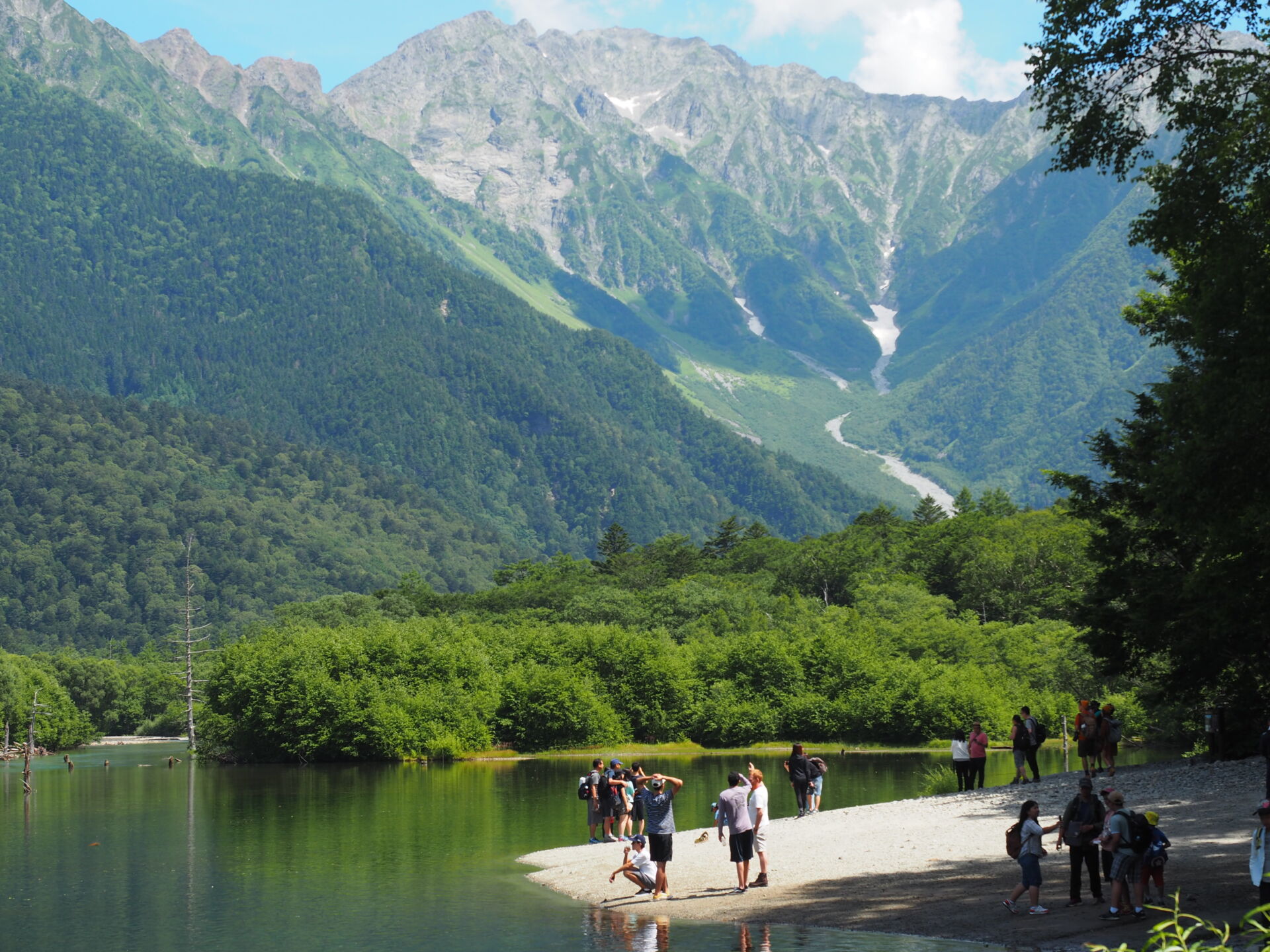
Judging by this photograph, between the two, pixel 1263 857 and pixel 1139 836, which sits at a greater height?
pixel 1263 857

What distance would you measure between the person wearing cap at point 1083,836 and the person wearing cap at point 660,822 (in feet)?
27.7

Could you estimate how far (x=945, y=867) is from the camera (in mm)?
32500

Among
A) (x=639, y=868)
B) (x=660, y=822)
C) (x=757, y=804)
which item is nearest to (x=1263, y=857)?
(x=757, y=804)

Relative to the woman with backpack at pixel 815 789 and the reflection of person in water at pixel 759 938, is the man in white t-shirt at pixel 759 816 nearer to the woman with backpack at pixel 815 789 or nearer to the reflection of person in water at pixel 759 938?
the reflection of person in water at pixel 759 938

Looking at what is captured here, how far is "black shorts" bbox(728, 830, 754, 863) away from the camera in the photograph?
31281 mm

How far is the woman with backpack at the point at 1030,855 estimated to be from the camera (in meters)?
26.1

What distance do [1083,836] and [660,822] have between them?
954 centimetres

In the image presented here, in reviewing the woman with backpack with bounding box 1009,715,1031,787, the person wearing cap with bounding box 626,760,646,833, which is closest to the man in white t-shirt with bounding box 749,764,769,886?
the person wearing cap with bounding box 626,760,646,833

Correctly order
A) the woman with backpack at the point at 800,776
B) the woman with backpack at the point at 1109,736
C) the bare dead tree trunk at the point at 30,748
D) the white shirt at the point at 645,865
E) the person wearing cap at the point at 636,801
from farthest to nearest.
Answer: the bare dead tree trunk at the point at 30,748
the woman with backpack at the point at 800,776
the woman with backpack at the point at 1109,736
the person wearing cap at the point at 636,801
the white shirt at the point at 645,865

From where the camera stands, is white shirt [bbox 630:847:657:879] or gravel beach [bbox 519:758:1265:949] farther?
white shirt [bbox 630:847:657:879]

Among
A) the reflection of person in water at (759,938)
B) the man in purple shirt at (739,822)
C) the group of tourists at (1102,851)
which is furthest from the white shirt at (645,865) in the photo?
the group of tourists at (1102,851)

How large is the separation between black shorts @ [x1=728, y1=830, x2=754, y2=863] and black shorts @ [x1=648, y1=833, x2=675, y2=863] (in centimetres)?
146

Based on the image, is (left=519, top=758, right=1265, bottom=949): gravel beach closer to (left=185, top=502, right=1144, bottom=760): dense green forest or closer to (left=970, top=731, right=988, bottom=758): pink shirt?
(left=970, top=731, right=988, bottom=758): pink shirt

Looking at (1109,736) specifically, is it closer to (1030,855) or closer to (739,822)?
(739,822)
